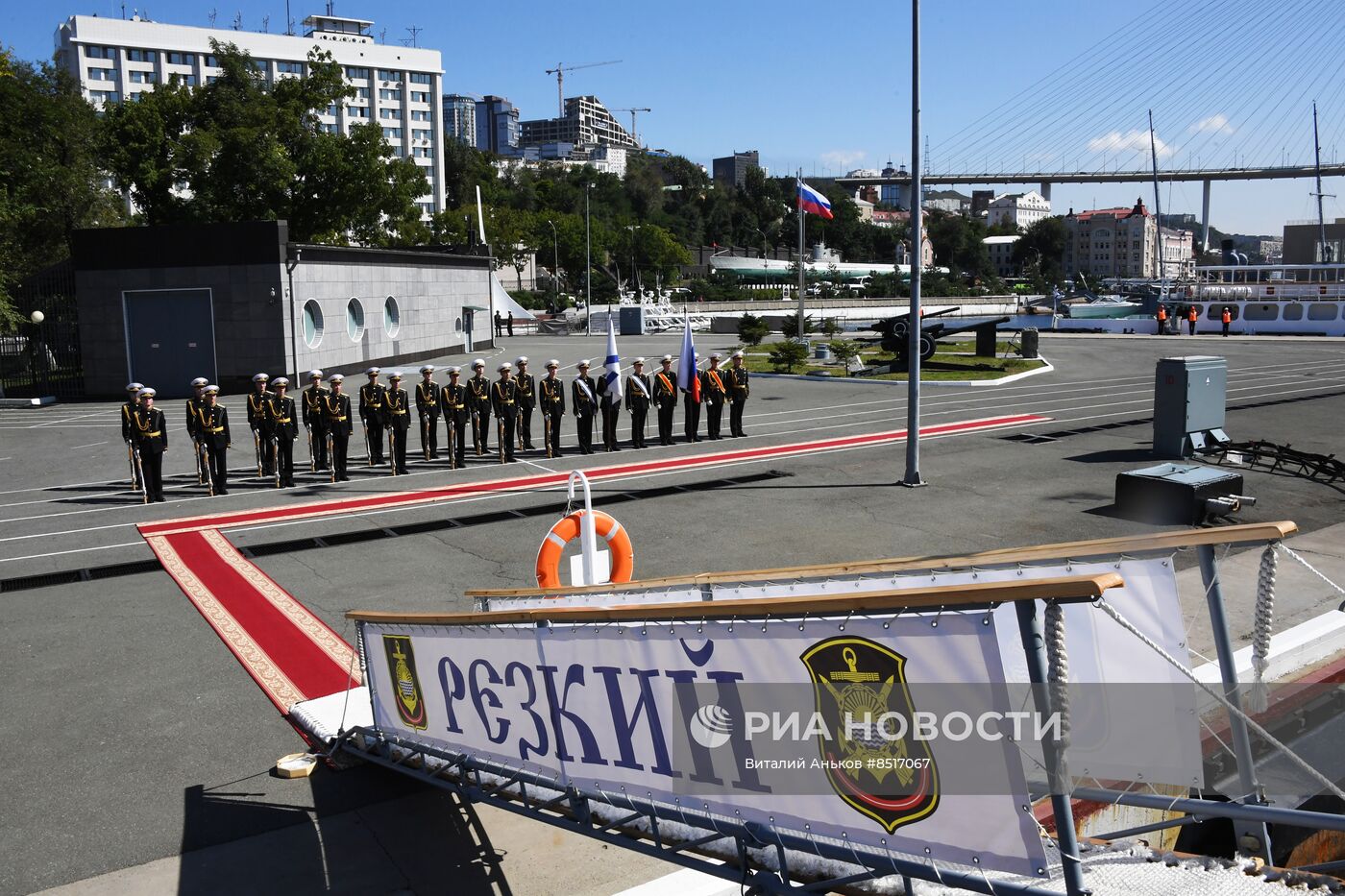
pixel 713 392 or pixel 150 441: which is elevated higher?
pixel 713 392

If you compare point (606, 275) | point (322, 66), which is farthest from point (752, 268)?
point (322, 66)

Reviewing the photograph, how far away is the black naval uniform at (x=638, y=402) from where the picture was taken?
70.8 feet

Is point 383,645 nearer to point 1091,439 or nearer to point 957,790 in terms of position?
point 957,790

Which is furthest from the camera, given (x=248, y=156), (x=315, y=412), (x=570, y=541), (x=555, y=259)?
(x=555, y=259)

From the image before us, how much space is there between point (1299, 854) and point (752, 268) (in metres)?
144

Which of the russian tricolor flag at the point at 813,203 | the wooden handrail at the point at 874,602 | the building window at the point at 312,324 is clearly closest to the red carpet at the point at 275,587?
the wooden handrail at the point at 874,602

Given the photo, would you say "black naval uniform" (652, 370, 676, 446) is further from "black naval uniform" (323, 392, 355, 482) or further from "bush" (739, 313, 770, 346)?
"bush" (739, 313, 770, 346)

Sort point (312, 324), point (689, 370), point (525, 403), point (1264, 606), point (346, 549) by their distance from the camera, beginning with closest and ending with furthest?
point (1264, 606)
point (346, 549)
point (525, 403)
point (689, 370)
point (312, 324)

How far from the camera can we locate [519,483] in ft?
59.6

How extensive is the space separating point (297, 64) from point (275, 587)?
12491cm

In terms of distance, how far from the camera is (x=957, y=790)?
3.48 m

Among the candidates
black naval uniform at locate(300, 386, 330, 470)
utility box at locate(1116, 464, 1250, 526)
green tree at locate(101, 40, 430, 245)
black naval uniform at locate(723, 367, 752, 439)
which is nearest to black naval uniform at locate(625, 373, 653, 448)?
black naval uniform at locate(723, 367, 752, 439)

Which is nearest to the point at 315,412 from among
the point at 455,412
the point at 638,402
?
Result: the point at 455,412

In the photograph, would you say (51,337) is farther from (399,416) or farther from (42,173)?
(399,416)
